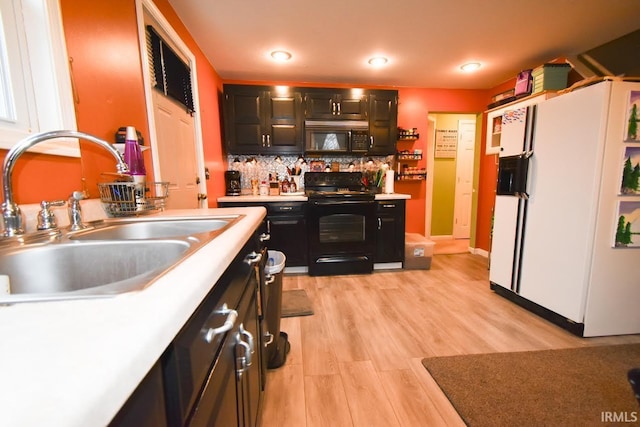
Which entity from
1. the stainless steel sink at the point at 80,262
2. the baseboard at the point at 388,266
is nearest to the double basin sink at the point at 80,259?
the stainless steel sink at the point at 80,262

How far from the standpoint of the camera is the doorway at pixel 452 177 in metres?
4.59

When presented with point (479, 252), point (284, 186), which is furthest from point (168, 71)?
point (479, 252)

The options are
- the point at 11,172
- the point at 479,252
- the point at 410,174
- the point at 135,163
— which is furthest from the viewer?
the point at 479,252

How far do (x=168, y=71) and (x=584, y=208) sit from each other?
9.87ft

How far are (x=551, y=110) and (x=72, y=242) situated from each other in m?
2.82

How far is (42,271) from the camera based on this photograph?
0.68 meters

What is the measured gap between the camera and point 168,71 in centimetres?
179

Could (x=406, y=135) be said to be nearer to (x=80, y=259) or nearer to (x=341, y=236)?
(x=341, y=236)

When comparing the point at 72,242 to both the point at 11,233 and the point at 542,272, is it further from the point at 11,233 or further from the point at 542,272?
the point at 542,272

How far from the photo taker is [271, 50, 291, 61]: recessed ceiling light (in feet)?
8.42

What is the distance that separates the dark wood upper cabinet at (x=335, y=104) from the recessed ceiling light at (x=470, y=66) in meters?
1.13

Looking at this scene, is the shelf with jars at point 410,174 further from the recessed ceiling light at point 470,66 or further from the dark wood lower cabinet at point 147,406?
the dark wood lower cabinet at point 147,406

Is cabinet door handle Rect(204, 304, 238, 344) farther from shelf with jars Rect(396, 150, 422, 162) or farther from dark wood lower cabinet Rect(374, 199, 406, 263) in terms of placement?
shelf with jars Rect(396, 150, 422, 162)

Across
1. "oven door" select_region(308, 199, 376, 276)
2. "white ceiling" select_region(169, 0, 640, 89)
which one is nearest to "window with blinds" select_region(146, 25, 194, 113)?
"white ceiling" select_region(169, 0, 640, 89)
